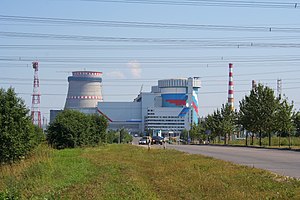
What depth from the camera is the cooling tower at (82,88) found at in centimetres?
17375

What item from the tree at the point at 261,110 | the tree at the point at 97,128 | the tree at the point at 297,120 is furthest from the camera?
the tree at the point at 261,110

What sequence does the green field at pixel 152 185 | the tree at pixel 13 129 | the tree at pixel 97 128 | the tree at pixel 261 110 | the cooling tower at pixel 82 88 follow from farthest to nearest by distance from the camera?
1. the cooling tower at pixel 82 88
2. the tree at pixel 261 110
3. the tree at pixel 97 128
4. the tree at pixel 13 129
5. the green field at pixel 152 185

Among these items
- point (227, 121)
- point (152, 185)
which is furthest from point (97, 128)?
point (152, 185)

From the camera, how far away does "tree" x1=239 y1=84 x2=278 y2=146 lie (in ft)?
200

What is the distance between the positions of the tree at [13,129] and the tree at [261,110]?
3837cm

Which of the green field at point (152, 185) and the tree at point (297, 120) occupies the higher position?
the tree at point (297, 120)

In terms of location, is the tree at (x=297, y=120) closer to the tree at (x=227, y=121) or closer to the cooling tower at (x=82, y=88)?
the tree at (x=227, y=121)

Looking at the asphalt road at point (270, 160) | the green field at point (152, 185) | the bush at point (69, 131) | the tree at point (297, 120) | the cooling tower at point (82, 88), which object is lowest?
the green field at point (152, 185)

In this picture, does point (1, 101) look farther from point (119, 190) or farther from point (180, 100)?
point (180, 100)

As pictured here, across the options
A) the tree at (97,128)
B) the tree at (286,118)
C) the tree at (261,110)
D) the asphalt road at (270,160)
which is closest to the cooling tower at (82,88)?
the tree at (97,128)

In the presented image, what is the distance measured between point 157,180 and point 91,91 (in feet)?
530

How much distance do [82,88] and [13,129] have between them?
14861cm

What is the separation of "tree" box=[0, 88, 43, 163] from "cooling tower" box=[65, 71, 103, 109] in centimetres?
14424

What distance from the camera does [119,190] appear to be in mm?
14531
